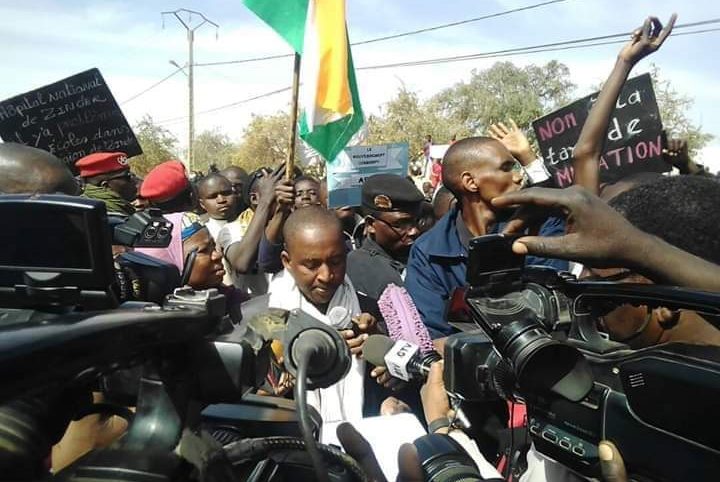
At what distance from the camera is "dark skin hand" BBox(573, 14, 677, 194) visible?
2.79 meters

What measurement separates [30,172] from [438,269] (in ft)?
5.16

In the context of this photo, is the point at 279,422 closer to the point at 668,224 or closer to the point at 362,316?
the point at 668,224

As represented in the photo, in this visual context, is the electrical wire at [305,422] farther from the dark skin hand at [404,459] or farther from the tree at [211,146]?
the tree at [211,146]

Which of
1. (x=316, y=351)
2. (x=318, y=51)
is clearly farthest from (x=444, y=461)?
(x=318, y=51)

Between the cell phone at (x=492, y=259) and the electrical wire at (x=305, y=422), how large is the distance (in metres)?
0.49

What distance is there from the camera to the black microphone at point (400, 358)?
178cm

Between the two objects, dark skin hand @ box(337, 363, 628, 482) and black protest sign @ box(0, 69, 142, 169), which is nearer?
dark skin hand @ box(337, 363, 628, 482)

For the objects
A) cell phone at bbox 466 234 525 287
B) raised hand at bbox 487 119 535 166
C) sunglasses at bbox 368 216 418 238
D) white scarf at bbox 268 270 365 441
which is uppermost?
raised hand at bbox 487 119 535 166

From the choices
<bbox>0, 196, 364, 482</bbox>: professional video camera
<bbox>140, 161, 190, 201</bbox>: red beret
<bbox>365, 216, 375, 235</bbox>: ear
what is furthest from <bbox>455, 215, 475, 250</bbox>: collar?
<bbox>140, 161, 190, 201</bbox>: red beret

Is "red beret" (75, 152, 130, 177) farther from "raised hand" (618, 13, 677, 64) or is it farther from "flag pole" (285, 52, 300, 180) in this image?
"raised hand" (618, 13, 677, 64)

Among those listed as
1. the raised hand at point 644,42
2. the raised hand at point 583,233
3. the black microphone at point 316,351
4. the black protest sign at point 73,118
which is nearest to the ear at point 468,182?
the raised hand at point 644,42

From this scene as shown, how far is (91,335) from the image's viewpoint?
2.23 ft

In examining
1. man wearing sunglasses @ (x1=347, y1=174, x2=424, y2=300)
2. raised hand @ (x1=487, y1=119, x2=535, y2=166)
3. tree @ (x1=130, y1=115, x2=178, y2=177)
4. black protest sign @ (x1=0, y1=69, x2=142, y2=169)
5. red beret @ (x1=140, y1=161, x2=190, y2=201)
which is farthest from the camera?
tree @ (x1=130, y1=115, x2=178, y2=177)

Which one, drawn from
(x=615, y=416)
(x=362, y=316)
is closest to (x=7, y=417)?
(x=615, y=416)
